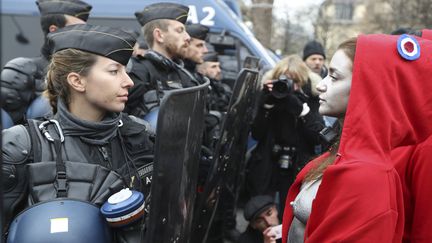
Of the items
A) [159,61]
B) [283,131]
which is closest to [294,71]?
[283,131]

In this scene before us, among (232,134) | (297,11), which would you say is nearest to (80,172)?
(232,134)

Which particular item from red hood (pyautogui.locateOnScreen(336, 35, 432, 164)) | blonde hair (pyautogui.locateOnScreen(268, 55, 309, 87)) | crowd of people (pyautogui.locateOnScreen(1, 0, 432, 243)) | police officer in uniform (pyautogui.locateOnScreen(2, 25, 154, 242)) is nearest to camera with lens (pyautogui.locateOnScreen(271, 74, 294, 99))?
blonde hair (pyautogui.locateOnScreen(268, 55, 309, 87))

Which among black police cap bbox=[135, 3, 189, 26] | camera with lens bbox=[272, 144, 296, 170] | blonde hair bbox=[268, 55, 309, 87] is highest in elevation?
black police cap bbox=[135, 3, 189, 26]

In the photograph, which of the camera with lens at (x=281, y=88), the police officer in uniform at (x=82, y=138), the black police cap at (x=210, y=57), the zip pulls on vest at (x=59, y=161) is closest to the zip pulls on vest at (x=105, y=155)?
the police officer in uniform at (x=82, y=138)

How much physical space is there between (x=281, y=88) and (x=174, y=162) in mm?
2282

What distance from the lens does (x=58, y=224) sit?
5.29ft

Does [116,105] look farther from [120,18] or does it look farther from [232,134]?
[120,18]

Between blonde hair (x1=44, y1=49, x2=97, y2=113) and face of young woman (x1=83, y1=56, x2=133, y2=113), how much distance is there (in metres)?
0.03

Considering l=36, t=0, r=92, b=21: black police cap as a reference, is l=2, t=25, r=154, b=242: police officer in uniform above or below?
below

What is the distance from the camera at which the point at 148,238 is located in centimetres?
143

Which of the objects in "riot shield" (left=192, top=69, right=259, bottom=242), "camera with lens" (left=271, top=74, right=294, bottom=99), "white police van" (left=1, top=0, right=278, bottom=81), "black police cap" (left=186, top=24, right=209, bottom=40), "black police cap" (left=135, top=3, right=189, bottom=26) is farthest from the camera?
"white police van" (left=1, top=0, right=278, bottom=81)

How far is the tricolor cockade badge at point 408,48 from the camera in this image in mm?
1457

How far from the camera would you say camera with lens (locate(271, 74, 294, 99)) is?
3.71 metres

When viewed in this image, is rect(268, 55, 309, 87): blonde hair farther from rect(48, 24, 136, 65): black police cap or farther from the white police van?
rect(48, 24, 136, 65): black police cap
